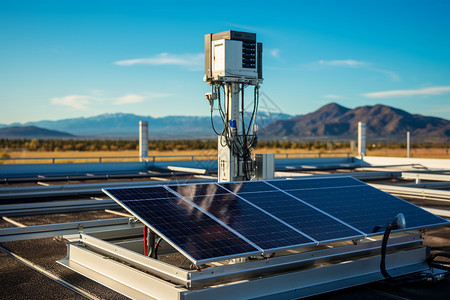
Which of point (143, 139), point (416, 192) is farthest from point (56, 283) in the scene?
point (143, 139)

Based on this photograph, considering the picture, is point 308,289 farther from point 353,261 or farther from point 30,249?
point 30,249

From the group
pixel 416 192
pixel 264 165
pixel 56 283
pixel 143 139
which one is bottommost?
pixel 56 283

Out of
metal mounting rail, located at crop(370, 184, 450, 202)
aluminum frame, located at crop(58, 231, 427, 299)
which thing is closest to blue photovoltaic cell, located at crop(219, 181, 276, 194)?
aluminum frame, located at crop(58, 231, 427, 299)

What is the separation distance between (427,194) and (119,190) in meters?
10.7

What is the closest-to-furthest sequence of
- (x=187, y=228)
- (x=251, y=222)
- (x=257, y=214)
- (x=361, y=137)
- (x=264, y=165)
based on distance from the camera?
(x=187, y=228) < (x=251, y=222) < (x=257, y=214) < (x=264, y=165) < (x=361, y=137)

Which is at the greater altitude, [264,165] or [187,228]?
[264,165]

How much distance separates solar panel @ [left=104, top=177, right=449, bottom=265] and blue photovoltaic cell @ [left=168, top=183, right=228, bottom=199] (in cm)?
2

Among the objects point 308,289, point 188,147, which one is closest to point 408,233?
point 308,289

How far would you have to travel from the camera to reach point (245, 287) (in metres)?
7.14

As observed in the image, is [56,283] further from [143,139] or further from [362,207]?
[143,139]

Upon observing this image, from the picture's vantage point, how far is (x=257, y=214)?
8.23 m

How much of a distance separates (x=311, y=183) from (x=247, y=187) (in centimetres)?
178

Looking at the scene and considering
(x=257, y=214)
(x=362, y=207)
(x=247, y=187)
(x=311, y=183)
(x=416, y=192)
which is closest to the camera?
(x=257, y=214)

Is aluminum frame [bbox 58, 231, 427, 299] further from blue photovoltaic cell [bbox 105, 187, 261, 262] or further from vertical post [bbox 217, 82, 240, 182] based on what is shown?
vertical post [bbox 217, 82, 240, 182]
